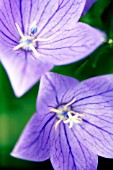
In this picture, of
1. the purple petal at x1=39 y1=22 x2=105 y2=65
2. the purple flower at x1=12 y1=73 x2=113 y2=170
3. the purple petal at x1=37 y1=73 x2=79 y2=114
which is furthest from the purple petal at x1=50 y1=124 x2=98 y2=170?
the purple petal at x1=39 y1=22 x2=105 y2=65

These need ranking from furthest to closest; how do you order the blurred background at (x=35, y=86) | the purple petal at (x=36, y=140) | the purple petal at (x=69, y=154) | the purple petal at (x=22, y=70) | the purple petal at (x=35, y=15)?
the blurred background at (x=35, y=86) → the purple petal at (x=69, y=154) → the purple petal at (x=35, y=15) → the purple petal at (x=36, y=140) → the purple petal at (x=22, y=70)

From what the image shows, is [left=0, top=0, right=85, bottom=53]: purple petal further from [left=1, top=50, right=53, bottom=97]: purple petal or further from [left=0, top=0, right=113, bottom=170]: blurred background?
[left=0, top=0, right=113, bottom=170]: blurred background

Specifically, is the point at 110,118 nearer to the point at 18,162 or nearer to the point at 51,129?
the point at 51,129

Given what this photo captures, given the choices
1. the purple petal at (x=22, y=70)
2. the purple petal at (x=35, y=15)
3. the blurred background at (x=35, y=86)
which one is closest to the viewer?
the purple petal at (x=22, y=70)

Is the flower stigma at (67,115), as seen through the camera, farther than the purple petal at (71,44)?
Yes

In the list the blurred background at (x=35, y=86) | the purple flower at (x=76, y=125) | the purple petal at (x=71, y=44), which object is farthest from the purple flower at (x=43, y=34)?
the blurred background at (x=35, y=86)

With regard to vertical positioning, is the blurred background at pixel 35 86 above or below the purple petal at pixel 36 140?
above

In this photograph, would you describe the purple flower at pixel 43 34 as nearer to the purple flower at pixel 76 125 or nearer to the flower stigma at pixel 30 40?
the flower stigma at pixel 30 40

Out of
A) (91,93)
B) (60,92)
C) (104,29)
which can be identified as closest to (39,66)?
(60,92)
